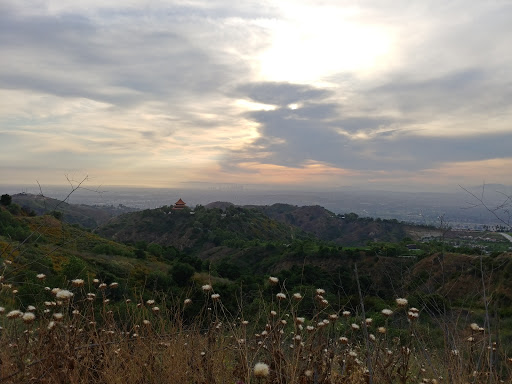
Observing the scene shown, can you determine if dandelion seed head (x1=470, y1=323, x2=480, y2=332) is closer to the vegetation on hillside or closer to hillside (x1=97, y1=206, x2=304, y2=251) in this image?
the vegetation on hillside

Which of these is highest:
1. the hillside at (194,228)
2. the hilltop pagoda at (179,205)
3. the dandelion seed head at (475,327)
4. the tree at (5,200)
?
the dandelion seed head at (475,327)

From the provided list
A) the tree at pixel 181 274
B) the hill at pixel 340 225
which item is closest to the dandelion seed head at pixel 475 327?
the tree at pixel 181 274

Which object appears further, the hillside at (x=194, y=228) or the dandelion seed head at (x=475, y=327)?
the hillside at (x=194, y=228)

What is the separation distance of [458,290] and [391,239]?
212ft

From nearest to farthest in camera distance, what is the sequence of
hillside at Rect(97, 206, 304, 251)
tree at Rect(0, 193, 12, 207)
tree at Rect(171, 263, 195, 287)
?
tree at Rect(171, 263, 195, 287), tree at Rect(0, 193, 12, 207), hillside at Rect(97, 206, 304, 251)

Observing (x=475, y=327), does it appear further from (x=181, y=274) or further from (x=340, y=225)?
(x=340, y=225)

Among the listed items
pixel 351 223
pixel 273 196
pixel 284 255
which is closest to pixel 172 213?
pixel 284 255

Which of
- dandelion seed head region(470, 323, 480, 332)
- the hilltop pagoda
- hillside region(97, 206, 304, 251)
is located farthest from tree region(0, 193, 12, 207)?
the hilltop pagoda

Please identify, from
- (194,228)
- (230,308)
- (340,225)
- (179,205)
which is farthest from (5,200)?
(340,225)

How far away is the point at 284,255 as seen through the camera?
49531 millimetres

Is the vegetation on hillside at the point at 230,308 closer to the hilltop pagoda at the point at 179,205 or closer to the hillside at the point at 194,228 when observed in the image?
the hillside at the point at 194,228

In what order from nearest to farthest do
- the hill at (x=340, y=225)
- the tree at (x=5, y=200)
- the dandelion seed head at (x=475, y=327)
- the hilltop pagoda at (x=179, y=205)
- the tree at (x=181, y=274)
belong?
the dandelion seed head at (x=475, y=327) < the tree at (x=181, y=274) < the tree at (x=5, y=200) < the hill at (x=340, y=225) < the hilltop pagoda at (x=179, y=205)

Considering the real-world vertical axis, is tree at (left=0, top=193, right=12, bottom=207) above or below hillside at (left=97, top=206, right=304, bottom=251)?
above

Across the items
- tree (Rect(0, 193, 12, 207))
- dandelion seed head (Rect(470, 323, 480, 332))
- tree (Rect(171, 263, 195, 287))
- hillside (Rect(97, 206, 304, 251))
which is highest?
dandelion seed head (Rect(470, 323, 480, 332))
